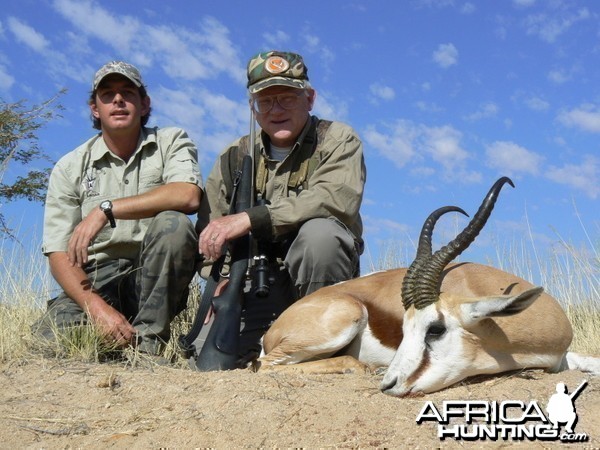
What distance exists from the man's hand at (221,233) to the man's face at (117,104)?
4.51 ft

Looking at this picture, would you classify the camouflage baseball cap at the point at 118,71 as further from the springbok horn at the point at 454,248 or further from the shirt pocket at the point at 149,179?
the springbok horn at the point at 454,248

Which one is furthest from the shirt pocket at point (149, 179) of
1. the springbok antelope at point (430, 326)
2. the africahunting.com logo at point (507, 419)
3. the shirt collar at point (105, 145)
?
the africahunting.com logo at point (507, 419)

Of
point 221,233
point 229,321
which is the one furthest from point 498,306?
point 221,233

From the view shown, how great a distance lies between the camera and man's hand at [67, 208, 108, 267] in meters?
5.31

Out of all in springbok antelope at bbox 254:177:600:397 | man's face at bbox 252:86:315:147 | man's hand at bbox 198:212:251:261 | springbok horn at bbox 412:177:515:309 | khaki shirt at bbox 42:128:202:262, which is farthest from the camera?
khaki shirt at bbox 42:128:202:262

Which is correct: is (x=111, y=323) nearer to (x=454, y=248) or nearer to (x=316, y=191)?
(x=316, y=191)

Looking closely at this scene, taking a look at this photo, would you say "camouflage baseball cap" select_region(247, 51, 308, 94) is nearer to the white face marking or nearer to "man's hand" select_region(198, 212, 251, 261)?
"man's hand" select_region(198, 212, 251, 261)

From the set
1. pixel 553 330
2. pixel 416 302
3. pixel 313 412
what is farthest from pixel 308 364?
pixel 553 330

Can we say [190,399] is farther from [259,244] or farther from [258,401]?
[259,244]

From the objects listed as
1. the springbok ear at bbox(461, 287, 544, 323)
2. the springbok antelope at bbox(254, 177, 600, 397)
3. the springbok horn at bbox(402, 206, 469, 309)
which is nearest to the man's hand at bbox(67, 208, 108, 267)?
the springbok antelope at bbox(254, 177, 600, 397)

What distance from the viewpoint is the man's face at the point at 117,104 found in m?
5.90

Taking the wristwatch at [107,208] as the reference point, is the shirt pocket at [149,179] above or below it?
above

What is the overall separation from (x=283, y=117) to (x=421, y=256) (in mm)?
2016

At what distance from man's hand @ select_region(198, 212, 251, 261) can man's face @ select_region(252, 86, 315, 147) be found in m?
0.94
